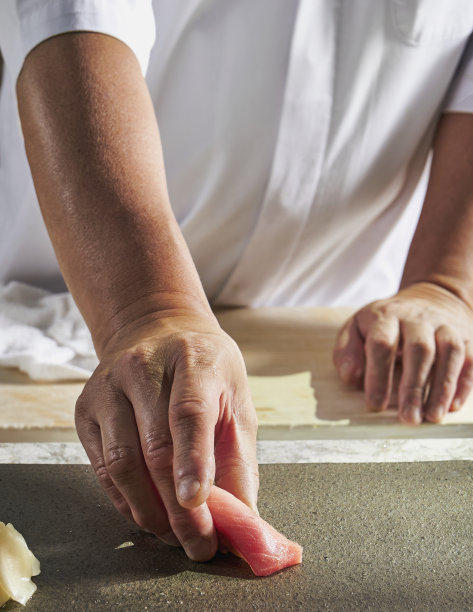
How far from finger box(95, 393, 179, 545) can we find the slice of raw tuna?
0.05 m

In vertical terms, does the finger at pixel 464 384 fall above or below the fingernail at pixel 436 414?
above

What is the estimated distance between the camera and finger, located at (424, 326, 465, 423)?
0.98m

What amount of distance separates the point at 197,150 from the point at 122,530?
2.10ft

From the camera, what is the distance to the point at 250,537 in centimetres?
67

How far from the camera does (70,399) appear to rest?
3.25 ft

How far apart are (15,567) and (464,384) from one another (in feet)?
2.09

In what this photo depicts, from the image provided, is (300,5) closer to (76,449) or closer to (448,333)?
(448,333)

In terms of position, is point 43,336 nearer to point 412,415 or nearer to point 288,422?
point 288,422

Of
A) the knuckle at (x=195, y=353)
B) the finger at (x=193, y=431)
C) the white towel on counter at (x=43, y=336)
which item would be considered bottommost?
the white towel on counter at (x=43, y=336)

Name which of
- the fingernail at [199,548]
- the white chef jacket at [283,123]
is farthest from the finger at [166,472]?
the white chef jacket at [283,123]

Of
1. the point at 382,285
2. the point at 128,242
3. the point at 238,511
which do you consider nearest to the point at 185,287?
the point at 128,242

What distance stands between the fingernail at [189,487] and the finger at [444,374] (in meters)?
0.44

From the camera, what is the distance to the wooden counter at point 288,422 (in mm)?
935

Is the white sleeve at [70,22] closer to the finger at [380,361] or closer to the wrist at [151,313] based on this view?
the wrist at [151,313]
